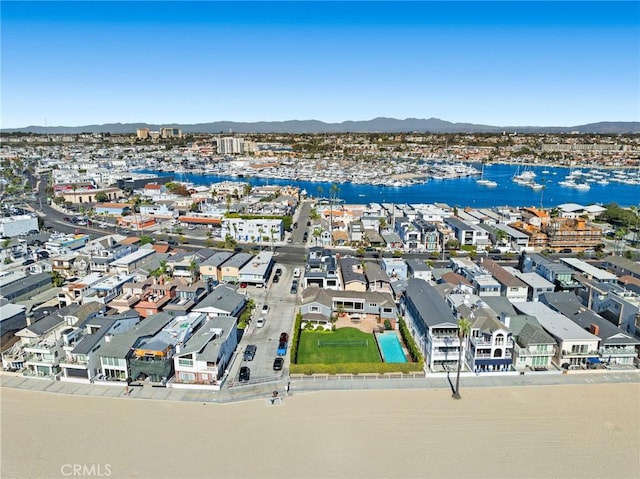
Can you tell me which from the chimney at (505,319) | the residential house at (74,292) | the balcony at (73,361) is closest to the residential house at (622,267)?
the chimney at (505,319)

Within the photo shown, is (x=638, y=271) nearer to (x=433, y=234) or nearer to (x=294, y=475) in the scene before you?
(x=433, y=234)

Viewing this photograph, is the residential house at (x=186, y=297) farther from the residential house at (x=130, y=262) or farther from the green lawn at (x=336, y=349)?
the residential house at (x=130, y=262)

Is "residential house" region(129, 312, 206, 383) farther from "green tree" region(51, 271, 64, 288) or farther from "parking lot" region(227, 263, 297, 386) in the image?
"green tree" region(51, 271, 64, 288)

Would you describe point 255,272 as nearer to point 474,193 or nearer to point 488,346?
point 488,346

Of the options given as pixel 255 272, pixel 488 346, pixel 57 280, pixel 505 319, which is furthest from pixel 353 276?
pixel 57 280

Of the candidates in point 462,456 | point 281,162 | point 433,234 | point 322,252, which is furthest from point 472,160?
point 462,456
